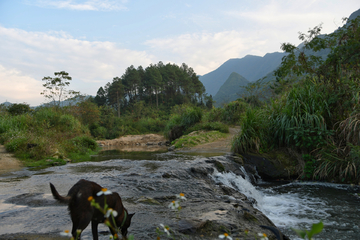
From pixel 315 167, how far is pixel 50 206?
7.16 m

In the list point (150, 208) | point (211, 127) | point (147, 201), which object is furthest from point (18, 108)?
point (150, 208)

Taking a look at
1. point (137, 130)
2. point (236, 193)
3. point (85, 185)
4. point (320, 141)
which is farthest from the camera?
point (137, 130)

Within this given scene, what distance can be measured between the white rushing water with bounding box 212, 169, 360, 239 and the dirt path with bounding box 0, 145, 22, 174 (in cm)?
668

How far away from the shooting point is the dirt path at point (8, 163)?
7512mm

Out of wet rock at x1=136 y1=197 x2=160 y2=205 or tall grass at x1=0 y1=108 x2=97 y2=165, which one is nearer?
wet rock at x1=136 y1=197 x2=160 y2=205

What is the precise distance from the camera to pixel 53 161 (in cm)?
902

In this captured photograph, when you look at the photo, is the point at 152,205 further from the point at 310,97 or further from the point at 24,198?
the point at 310,97

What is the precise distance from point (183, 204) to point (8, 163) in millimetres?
7588

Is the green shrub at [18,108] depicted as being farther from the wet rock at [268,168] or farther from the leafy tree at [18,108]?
the wet rock at [268,168]

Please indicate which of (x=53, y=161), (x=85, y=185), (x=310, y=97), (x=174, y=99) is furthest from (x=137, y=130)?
(x=85, y=185)

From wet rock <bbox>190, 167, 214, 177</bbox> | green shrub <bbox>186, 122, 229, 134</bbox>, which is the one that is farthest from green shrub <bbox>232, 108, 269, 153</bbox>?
green shrub <bbox>186, 122, 229, 134</bbox>

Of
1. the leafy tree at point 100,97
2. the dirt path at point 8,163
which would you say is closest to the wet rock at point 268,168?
the dirt path at point 8,163

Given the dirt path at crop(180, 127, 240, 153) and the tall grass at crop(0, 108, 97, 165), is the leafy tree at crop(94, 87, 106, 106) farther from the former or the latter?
the dirt path at crop(180, 127, 240, 153)

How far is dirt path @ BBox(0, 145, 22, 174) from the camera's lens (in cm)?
751
